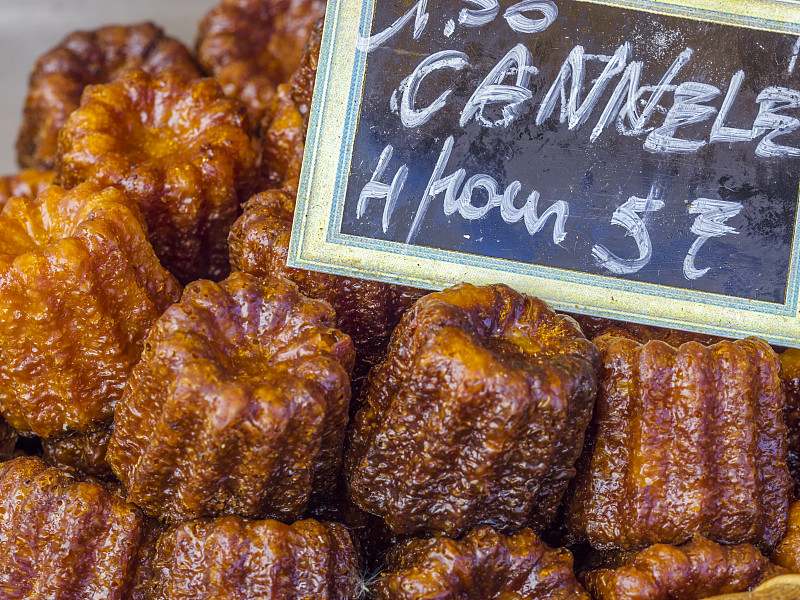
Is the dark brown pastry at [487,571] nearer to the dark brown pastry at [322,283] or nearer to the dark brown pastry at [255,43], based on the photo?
the dark brown pastry at [322,283]

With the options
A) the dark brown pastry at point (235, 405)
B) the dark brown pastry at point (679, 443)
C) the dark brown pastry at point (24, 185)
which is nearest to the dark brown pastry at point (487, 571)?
the dark brown pastry at point (679, 443)

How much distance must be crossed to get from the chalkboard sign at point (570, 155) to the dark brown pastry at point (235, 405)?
11.8 inches

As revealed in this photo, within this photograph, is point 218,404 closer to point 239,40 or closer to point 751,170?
point 751,170

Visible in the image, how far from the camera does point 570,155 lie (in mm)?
2041

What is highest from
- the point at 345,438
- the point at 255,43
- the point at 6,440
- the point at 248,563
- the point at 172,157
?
the point at 255,43

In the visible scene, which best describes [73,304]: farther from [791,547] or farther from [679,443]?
[791,547]

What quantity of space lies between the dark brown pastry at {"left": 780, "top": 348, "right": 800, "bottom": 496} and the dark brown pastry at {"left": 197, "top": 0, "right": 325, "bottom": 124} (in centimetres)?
243

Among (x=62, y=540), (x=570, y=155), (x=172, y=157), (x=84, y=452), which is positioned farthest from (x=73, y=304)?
(x=570, y=155)

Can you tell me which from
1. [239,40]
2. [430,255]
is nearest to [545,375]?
[430,255]

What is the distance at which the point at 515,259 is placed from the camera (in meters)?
2.03

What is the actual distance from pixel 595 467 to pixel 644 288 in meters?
0.56

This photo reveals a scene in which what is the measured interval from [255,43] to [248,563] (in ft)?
9.01

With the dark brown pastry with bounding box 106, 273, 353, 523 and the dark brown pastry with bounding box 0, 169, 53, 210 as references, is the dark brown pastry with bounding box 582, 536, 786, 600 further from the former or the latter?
the dark brown pastry with bounding box 0, 169, 53, 210

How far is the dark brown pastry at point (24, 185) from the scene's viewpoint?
2.72 meters
